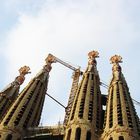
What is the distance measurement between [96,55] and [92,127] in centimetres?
2837

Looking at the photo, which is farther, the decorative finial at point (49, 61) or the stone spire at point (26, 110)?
the decorative finial at point (49, 61)

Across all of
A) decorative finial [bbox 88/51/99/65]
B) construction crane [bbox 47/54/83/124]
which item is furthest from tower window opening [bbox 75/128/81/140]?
decorative finial [bbox 88/51/99/65]

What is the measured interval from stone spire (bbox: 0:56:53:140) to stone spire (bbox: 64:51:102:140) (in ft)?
20.7

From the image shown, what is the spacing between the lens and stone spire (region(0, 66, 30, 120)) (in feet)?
237

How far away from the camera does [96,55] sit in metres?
83.8

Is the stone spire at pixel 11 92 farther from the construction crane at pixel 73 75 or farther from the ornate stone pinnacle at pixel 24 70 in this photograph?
Answer: the construction crane at pixel 73 75

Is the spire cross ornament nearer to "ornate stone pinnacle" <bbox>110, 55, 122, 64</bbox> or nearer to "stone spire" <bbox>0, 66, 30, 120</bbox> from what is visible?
"ornate stone pinnacle" <bbox>110, 55, 122, 64</bbox>

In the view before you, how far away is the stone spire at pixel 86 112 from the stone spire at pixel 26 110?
20.7ft

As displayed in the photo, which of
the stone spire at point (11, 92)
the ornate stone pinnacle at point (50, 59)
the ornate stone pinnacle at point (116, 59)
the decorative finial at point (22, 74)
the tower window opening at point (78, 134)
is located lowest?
the tower window opening at point (78, 134)

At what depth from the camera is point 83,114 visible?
194ft

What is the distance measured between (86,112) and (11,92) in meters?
21.0

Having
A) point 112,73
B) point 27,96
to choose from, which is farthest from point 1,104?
point 112,73

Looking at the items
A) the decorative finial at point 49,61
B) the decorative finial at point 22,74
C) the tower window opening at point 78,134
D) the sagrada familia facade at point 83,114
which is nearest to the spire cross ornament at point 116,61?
the sagrada familia facade at point 83,114

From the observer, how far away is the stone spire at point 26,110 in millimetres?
58688
